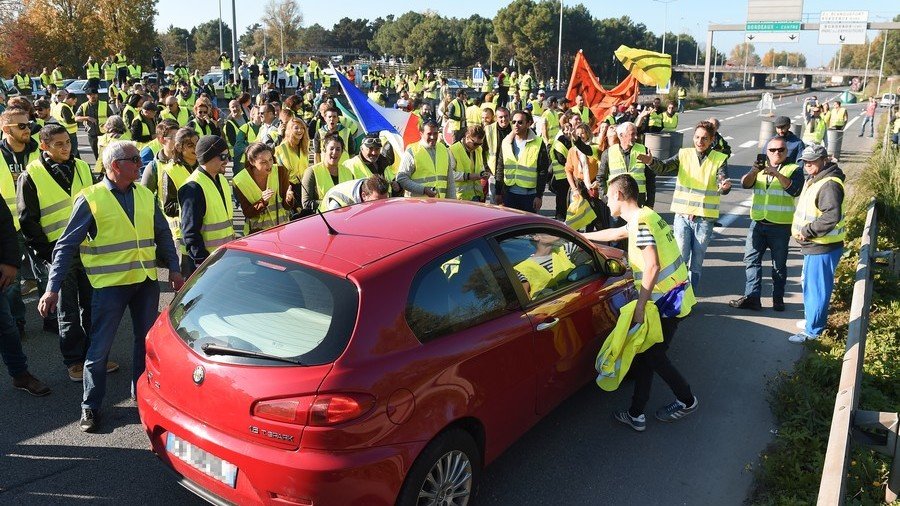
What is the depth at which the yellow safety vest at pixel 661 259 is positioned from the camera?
4.54 metres

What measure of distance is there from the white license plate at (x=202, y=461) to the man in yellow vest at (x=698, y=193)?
518 cm

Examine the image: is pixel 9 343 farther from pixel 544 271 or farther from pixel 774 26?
pixel 774 26

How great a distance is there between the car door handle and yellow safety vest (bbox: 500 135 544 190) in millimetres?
4405

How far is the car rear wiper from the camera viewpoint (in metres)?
3.05

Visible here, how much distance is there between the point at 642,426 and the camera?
187 inches

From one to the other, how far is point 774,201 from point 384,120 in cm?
500

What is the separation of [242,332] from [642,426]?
2899mm

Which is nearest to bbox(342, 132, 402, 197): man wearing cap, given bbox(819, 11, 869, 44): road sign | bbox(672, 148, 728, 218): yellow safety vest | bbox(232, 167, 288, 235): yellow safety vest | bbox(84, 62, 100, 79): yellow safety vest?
bbox(232, 167, 288, 235): yellow safety vest

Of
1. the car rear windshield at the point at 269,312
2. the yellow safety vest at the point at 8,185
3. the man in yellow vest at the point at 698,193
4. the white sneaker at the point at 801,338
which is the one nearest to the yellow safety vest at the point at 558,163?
the man in yellow vest at the point at 698,193

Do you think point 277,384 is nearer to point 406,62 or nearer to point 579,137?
point 579,137

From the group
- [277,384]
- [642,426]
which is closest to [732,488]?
[642,426]

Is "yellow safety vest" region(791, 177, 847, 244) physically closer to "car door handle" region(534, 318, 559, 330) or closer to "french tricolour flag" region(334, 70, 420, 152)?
"car door handle" region(534, 318, 559, 330)

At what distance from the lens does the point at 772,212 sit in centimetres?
682

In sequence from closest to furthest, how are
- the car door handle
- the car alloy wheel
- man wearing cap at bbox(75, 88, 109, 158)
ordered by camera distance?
the car alloy wheel < the car door handle < man wearing cap at bbox(75, 88, 109, 158)
